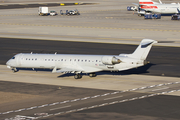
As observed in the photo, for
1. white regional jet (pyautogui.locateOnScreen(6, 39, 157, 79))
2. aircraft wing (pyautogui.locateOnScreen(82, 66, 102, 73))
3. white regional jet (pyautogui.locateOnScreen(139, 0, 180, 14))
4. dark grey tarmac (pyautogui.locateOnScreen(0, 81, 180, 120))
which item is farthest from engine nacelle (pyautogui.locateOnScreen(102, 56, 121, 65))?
white regional jet (pyautogui.locateOnScreen(139, 0, 180, 14))

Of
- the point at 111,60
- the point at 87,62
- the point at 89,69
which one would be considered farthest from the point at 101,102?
the point at 87,62

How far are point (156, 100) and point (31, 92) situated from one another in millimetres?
15245

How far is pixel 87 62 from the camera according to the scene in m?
49.4

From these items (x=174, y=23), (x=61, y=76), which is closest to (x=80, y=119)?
(x=61, y=76)

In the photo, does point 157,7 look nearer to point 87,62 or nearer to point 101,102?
point 87,62

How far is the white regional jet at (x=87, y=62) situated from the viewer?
4769 cm

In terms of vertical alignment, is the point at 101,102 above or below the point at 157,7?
below

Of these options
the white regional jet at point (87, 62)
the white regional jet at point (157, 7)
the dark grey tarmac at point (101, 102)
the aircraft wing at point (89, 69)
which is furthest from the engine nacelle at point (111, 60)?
the white regional jet at point (157, 7)

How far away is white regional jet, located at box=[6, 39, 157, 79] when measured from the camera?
47688 mm

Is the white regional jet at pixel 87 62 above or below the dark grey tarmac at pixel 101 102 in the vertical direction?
above

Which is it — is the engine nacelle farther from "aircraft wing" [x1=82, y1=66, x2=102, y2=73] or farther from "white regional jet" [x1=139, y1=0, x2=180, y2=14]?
"white regional jet" [x1=139, y1=0, x2=180, y2=14]

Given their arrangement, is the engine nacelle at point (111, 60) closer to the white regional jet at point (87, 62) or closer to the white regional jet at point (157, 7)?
the white regional jet at point (87, 62)

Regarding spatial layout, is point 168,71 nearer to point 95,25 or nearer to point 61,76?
point 61,76

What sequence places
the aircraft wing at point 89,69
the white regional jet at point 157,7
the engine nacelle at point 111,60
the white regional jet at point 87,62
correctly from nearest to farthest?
1. the engine nacelle at point 111,60
2. the white regional jet at point 87,62
3. the aircraft wing at point 89,69
4. the white regional jet at point 157,7
